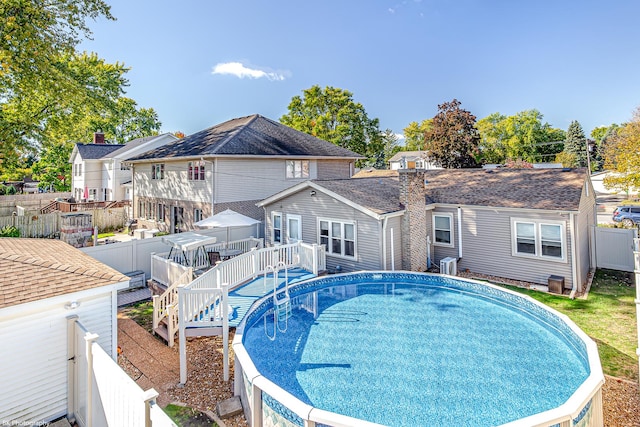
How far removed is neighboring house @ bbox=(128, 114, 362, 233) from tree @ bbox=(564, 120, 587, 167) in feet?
191

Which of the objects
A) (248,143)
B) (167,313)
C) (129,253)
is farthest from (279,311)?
(248,143)

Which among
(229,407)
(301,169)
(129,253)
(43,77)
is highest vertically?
(43,77)

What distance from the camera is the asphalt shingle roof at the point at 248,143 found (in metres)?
19.0

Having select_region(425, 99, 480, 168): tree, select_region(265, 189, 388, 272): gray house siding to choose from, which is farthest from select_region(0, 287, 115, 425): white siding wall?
select_region(425, 99, 480, 168): tree

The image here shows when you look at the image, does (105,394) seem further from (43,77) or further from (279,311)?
(43,77)

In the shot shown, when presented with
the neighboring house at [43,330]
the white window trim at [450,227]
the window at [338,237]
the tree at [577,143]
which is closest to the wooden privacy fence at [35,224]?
the window at [338,237]

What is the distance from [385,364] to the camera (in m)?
7.11

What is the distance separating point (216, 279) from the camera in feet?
32.0

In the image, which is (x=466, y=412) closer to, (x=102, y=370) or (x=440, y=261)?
(x=102, y=370)

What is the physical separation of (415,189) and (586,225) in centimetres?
752

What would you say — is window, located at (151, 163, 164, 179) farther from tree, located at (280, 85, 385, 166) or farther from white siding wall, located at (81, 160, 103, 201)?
tree, located at (280, 85, 385, 166)

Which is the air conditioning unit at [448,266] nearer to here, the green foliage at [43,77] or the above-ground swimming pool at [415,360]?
the above-ground swimming pool at [415,360]

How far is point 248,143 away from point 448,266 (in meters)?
13.3

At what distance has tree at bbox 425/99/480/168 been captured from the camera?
1496 inches
